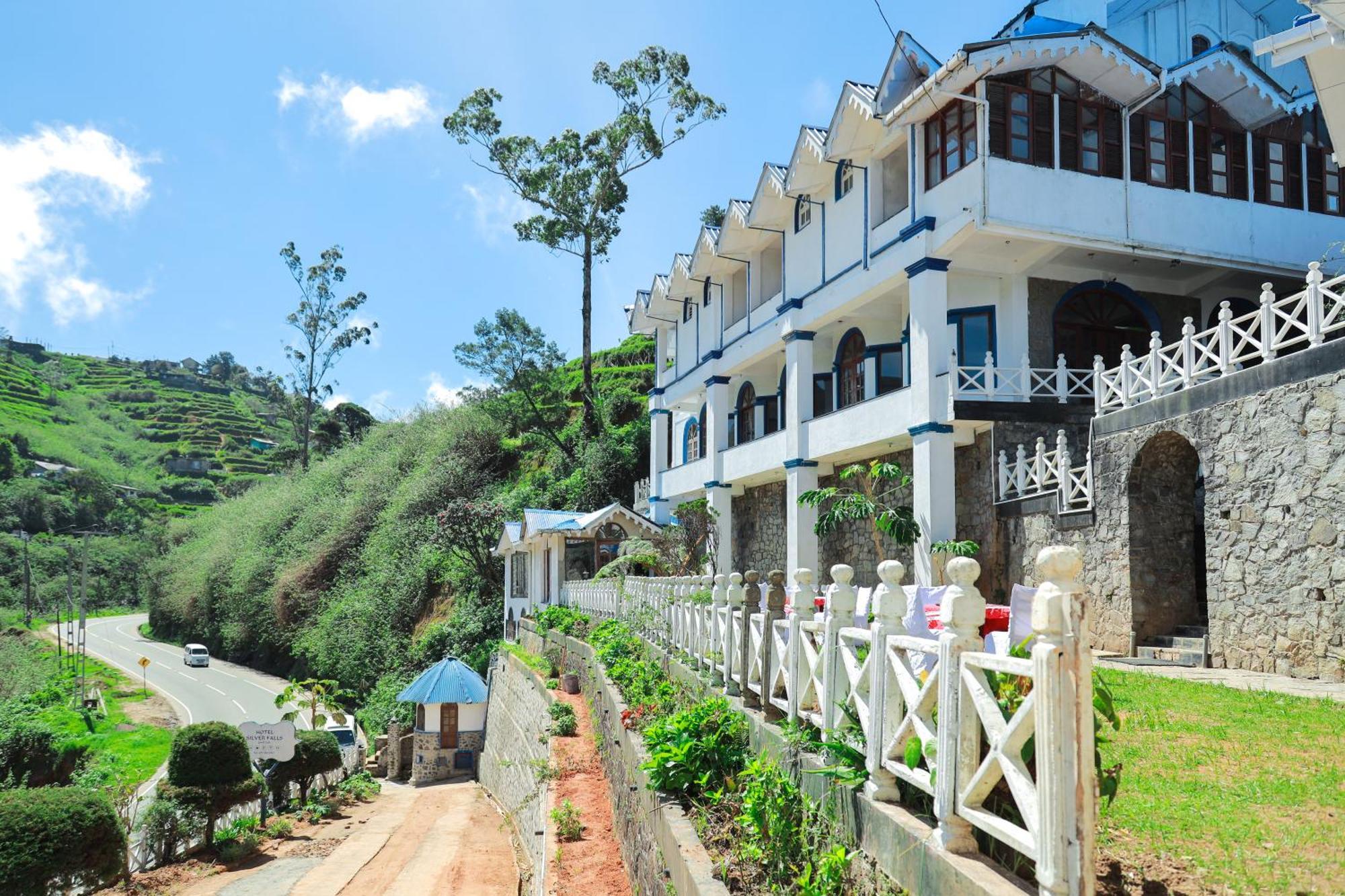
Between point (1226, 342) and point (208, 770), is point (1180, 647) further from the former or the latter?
point (208, 770)

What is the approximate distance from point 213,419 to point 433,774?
400 feet

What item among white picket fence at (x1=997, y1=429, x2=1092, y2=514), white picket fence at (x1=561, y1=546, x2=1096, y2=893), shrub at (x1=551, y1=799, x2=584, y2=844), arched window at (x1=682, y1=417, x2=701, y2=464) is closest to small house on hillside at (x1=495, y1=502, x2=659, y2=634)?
arched window at (x1=682, y1=417, x2=701, y2=464)

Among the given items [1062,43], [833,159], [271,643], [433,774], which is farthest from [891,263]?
[271,643]

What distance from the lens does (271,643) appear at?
49969 mm

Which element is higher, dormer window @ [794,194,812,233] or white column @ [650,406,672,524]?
dormer window @ [794,194,812,233]

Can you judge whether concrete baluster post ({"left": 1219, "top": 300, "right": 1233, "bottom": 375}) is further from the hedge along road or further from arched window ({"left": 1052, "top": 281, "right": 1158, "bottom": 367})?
the hedge along road

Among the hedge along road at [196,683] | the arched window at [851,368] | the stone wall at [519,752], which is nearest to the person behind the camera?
the stone wall at [519,752]

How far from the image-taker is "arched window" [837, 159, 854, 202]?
19227 millimetres

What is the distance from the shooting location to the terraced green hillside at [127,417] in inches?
4385

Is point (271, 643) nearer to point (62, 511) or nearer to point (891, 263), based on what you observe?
point (891, 263)

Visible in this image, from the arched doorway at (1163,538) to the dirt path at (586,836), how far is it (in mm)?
7204

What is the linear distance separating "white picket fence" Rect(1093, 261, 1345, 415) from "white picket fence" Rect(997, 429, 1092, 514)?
0.91 m

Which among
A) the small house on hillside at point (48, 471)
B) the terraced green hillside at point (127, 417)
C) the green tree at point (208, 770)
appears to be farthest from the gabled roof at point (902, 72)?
the small house on hillside at point (48, 471)

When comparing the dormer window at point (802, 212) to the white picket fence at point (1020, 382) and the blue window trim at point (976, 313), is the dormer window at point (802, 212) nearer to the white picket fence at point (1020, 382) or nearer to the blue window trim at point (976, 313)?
the blue window trim at point (976, 313)
